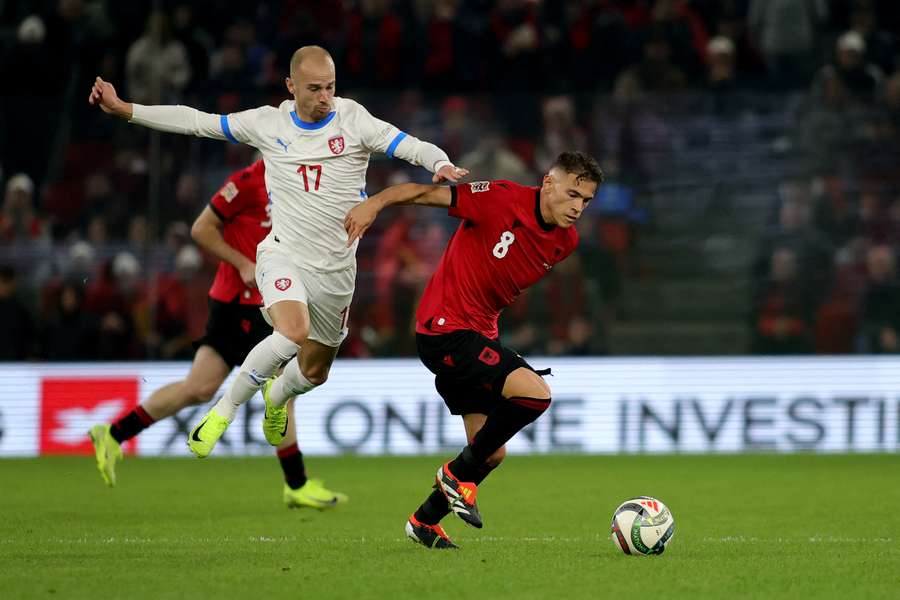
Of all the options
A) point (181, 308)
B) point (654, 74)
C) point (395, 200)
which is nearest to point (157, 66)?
point (181, 308)

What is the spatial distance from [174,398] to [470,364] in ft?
9.73

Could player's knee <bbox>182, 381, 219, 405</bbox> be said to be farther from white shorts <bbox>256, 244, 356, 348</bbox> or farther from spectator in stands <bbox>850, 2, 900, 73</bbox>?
spectator in stands <bbox>850, 2, 900, 73</bbox>

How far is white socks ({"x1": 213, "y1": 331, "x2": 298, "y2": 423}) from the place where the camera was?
7.07m

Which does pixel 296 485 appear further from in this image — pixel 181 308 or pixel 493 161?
pixel 493 161

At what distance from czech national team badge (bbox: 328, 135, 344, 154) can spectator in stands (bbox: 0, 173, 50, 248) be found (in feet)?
20.1

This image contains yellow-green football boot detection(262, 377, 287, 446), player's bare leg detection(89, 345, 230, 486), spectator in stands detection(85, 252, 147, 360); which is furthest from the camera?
spectator in stands detection(85, 252, 147, 360)

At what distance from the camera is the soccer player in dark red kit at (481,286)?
21.0 ft

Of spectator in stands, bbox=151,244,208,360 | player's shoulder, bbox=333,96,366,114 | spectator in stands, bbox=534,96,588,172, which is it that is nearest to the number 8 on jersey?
player's shoulder, bbox=333,96,366,114

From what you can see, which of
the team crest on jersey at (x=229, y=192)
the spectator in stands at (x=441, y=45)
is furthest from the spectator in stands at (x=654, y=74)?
the team crest on jersey at (x=229, y=192)

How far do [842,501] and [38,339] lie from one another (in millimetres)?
7105

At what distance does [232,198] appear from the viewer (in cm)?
859

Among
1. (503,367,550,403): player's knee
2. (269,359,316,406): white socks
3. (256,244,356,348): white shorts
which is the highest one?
(256,244,356,348): white shorts

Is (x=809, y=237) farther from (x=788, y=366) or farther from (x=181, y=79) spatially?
(x=181, y=79)

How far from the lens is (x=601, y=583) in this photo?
5.53 meters
